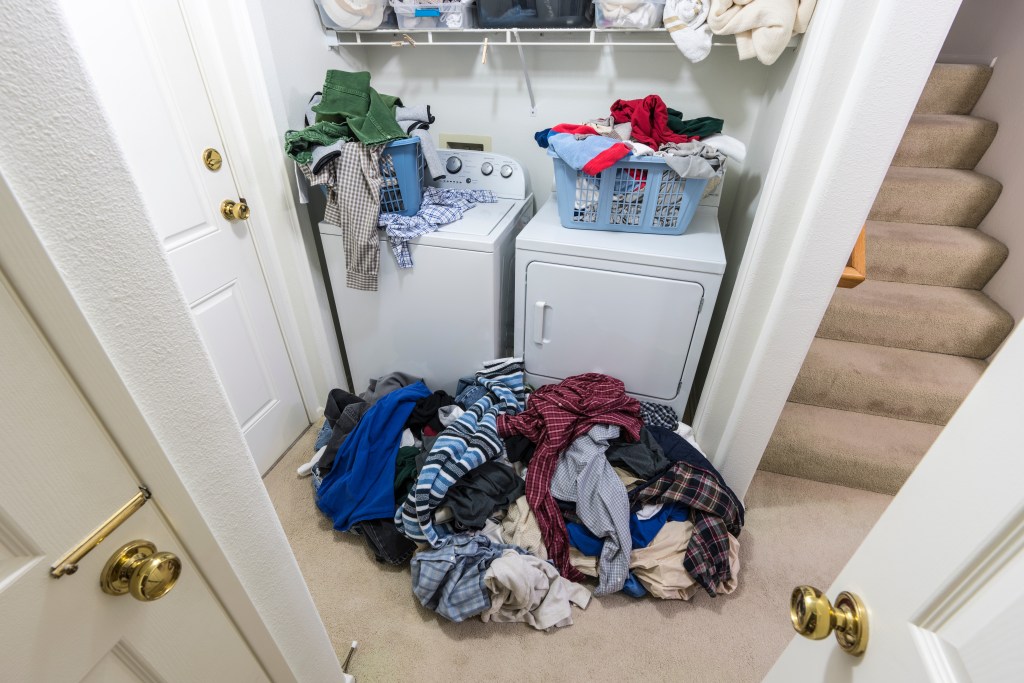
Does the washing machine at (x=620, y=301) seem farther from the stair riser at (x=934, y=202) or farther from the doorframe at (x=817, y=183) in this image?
the stair riser at (x=934, y=202)

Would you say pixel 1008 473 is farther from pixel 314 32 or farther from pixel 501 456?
pixel 314 32

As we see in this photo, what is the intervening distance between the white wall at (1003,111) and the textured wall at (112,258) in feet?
8.50

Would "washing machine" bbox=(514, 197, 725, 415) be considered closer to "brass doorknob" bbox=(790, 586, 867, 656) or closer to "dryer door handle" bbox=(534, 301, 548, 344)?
"dryer door handle" bbox=(534, 301, 548, 344)

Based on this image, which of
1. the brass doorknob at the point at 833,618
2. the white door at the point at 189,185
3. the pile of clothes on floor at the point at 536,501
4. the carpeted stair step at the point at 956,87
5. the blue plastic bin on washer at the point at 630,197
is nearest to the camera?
the brass doorknob at the point at 833,618

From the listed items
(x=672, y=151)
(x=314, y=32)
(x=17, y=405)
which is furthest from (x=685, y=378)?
(x=314, y=32)

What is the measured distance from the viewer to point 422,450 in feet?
5.52

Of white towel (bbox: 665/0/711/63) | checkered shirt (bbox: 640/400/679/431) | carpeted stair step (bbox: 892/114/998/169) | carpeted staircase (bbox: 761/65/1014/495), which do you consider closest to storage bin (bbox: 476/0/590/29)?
white towel (bbox: 665/0/711/63)

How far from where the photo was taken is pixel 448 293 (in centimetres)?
174

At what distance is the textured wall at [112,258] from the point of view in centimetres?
39

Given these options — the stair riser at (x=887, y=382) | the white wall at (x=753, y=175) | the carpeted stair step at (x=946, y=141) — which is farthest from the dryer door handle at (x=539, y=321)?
the carpeted stair step at (x=946, y=141)

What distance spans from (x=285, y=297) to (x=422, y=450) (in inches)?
31.1

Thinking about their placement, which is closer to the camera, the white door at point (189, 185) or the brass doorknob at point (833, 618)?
the brass doorknob at point (833, 618)

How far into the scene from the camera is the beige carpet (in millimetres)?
1314

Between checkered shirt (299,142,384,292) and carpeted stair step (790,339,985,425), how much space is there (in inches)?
69.5
